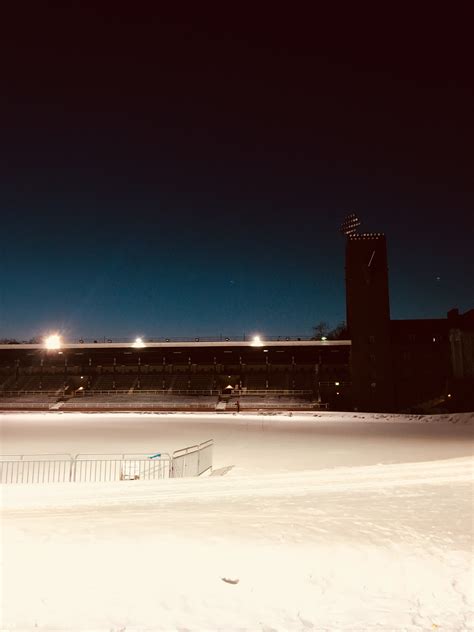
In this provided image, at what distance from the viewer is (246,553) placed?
5277 millimetres

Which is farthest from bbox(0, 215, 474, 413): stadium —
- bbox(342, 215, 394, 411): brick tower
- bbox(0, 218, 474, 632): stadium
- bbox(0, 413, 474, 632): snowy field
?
bbox(0, 413, 474, 632): snowy field

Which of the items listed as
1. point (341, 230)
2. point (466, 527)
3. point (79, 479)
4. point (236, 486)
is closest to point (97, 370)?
point (341, 230)

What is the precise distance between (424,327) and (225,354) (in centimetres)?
2166

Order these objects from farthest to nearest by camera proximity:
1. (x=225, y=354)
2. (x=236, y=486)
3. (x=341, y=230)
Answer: (x=341, y=230) < (x=225, y=354) < (x=236, y=486)

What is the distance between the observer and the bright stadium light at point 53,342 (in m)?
47.7

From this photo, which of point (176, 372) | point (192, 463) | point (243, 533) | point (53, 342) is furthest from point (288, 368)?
point (243, 533)

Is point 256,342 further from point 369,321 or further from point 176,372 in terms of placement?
point 369,321

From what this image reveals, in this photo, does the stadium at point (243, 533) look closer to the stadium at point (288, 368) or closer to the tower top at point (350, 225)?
the stadium at point (288, 368)

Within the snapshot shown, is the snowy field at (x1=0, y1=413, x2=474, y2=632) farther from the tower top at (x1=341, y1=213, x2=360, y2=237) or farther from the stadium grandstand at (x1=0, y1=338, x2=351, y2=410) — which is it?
the tower top at (x1=341, y1=213, x2=360, y2=237)

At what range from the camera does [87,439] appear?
65.9ft

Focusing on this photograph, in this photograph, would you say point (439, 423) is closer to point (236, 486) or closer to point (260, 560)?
point (236, 486)

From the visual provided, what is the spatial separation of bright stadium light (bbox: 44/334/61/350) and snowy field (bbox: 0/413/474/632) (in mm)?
41621

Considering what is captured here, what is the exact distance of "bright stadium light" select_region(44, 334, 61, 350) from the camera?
4766 centimetres

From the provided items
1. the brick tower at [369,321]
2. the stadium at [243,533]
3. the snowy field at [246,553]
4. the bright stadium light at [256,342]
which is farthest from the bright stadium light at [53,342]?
the snowy field at [246,553]
